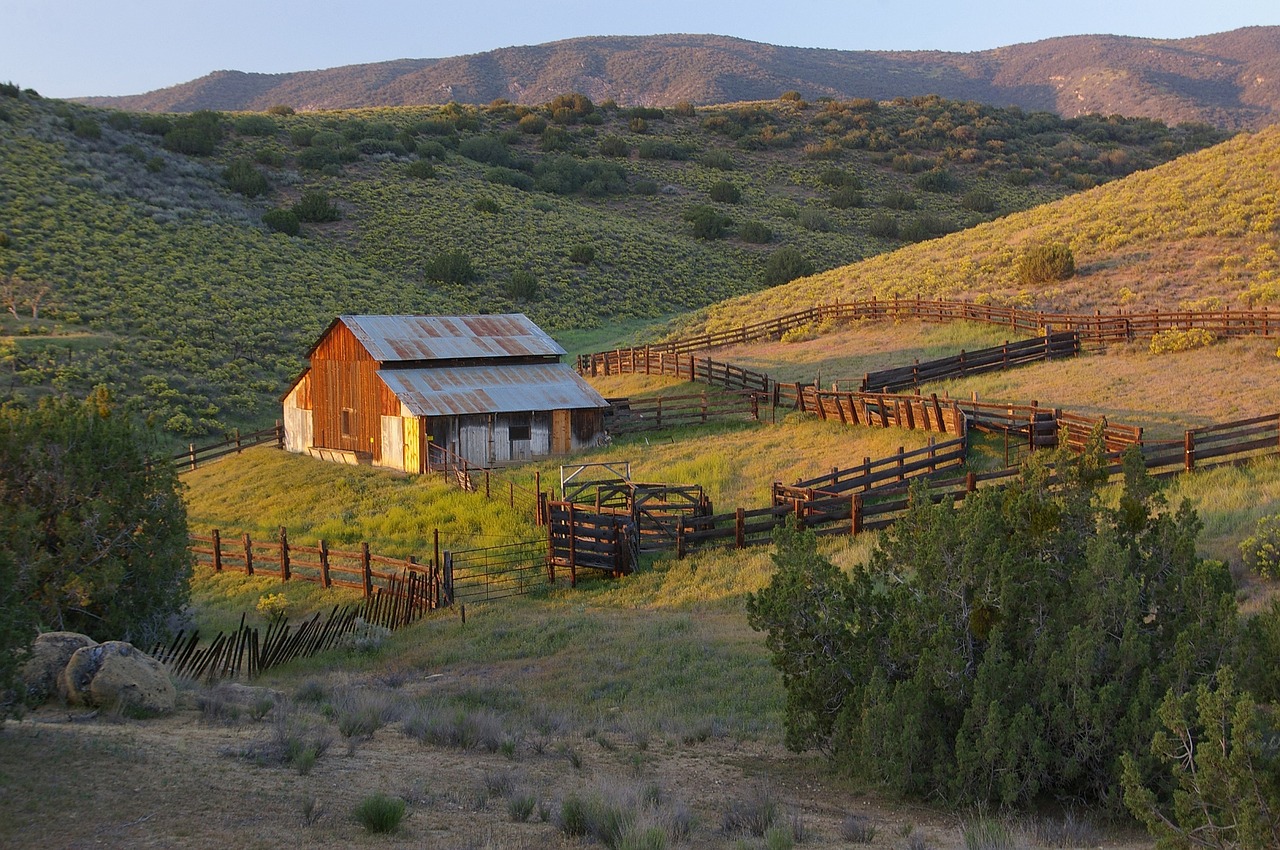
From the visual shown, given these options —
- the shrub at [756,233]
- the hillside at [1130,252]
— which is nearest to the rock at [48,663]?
the hillside at [1130,252]

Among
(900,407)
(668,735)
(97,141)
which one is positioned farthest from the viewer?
(97,141)

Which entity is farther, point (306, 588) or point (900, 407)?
point (900, 407)

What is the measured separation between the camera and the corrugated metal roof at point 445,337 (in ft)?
121

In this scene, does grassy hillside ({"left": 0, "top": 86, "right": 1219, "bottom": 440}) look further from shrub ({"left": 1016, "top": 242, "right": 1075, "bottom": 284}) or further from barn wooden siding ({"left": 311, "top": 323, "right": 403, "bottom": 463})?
shrub ({"left": 1016, "top": 242, "right": 1075, "bottom": 284})

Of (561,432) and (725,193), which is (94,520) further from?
(725,193)

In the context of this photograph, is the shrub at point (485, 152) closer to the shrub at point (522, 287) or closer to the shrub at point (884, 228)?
the shrub at point (522, 287)

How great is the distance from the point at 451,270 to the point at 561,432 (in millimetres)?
33684

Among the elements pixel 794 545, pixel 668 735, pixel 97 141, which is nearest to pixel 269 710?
pixel 668 735

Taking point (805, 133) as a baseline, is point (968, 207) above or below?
below

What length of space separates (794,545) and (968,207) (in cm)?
7968

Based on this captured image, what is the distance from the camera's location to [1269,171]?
52.2 metres

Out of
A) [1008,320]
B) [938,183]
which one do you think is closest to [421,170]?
[938,183]

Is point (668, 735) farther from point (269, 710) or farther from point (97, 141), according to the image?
point (97, 141)

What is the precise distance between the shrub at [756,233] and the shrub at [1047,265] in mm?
33836
